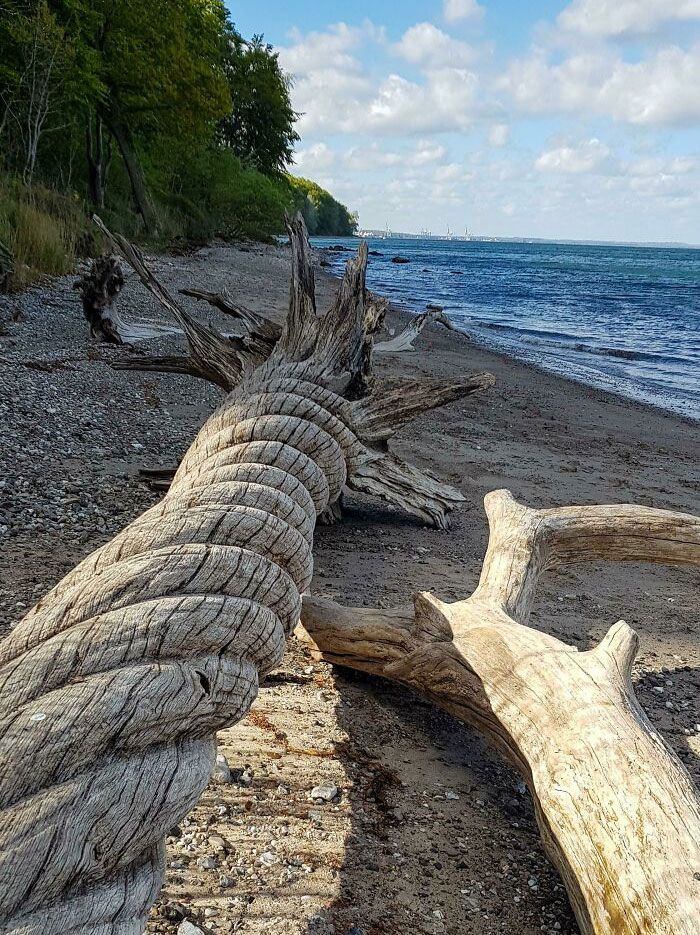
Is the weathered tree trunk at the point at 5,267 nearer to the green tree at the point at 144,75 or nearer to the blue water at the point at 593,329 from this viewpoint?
the blue water at the point at 593,329

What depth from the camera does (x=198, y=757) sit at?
1.34m

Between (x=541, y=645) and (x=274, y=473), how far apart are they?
3.11 feet

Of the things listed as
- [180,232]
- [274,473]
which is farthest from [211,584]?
[180,232]

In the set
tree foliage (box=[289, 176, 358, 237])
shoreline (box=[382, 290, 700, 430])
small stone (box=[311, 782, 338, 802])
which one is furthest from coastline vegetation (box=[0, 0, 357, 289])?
tree foliage (box=[289, 176, 358, 237])

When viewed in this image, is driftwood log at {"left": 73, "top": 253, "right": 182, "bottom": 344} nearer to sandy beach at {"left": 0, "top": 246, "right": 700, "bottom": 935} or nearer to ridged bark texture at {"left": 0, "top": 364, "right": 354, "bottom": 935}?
sandy beach at {"left": 0, "top": 246, "right": 700, "bottom": 935}

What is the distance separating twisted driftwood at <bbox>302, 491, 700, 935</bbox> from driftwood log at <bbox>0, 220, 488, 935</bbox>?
0.61 meters

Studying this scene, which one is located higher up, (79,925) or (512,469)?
(79,925)

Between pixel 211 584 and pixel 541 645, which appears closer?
pixel 211 584

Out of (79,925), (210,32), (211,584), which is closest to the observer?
(79,925)

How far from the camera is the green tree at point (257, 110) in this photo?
3269 cm

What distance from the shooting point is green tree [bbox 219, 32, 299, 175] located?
107 feet

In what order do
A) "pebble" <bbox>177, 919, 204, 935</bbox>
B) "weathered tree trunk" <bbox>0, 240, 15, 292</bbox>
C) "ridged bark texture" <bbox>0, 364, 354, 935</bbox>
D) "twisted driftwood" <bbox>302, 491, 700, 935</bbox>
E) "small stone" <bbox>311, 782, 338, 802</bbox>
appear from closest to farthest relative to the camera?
"ridged bark texture" <bbox>0, 364, 354, 935</bbox> < "twisted driftwood" <bbox>302, 491, 700, 935</bbox> < "pebble" <bbox>177, 919, 204, 935</bbox> < "small stone" <bbox>311, 782, 338, 802</bbox> < "weathered tree trunk" <bbox>0, 240, 15, 292</bbox>

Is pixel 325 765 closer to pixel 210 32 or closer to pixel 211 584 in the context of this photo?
pixel 211 584

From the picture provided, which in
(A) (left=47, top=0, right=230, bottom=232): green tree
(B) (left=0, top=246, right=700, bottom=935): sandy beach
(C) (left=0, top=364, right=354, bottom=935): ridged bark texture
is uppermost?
(A) (left=47, top=0, right=230, bottom=232): green tree
